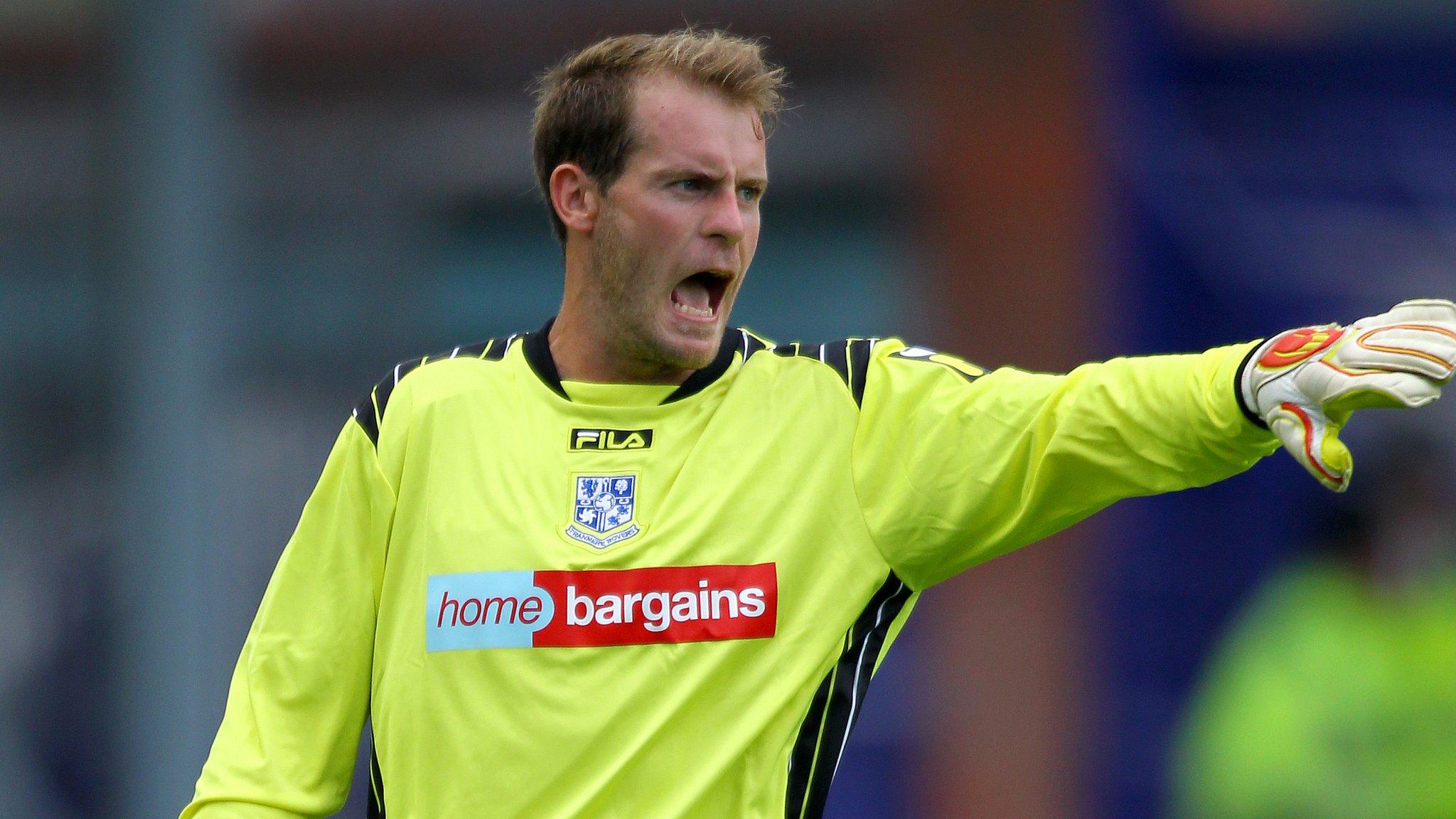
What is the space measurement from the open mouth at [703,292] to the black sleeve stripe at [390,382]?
1.00ft

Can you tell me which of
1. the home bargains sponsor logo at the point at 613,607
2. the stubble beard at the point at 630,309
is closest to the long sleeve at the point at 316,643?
the home bargains sponsor logo at the point at 613,607

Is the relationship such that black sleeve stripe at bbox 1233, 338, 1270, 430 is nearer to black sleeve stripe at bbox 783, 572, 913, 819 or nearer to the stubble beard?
black sleeve stripe at bbox 783, 572, 913, 819

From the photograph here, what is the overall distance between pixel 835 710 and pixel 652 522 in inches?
16.1

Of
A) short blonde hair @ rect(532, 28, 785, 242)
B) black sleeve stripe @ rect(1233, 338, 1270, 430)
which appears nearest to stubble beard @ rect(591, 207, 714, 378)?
short blonde hair @ rect(532, 28, 785, 242)

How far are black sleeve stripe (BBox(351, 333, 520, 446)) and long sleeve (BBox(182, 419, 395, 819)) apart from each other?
30mm

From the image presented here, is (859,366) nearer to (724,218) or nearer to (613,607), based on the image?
(724,218)

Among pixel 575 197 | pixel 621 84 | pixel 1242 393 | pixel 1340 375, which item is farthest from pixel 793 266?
pixel 1340 375

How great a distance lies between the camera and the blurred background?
6.53m

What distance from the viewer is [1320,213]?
23.4 ft

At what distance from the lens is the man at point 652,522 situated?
2.86 m

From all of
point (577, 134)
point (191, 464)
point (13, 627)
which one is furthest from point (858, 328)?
point (577, 134)

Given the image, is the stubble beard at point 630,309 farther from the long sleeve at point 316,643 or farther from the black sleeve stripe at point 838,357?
the long sleeve at point 316,643

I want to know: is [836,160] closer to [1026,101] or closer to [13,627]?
[1026,101]

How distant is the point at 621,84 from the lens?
314cm
